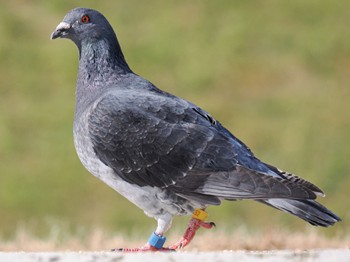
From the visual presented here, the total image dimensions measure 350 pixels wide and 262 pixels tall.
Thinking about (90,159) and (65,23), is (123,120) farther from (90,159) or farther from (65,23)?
(65,23)

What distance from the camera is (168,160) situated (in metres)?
8.00

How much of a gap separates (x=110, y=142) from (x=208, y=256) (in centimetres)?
232

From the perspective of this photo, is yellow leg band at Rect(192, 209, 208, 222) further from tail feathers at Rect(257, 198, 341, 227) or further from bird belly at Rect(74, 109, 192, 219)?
tail feathers at Rect(257, 198, 341, 227)

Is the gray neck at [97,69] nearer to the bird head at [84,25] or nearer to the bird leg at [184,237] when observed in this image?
the bird head at [84,25]

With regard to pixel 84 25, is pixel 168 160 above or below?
below

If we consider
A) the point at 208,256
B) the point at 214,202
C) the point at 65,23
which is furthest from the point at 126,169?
the point at 208,256

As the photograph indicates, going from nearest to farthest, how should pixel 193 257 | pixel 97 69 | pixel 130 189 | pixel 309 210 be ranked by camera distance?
pixel 193 257 → pixel 309 210 → pixel 130 189 → pixel 97 69

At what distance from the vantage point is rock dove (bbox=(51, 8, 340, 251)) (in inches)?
301

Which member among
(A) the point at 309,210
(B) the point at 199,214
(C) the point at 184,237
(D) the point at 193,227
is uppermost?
(A) the point at 309,210

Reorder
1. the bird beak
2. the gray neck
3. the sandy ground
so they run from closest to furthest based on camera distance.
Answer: the sandy ground < the gray neck < the bird beak

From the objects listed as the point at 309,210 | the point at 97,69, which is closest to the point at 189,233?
the point at 309,210

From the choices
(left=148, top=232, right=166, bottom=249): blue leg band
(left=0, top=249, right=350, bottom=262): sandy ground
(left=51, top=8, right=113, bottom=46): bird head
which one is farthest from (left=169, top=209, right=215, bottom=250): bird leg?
(left=51, top=8, right=113, bottom=46): bird head

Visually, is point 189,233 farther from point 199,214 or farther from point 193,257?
point 193,257

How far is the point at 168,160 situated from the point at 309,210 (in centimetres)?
128
